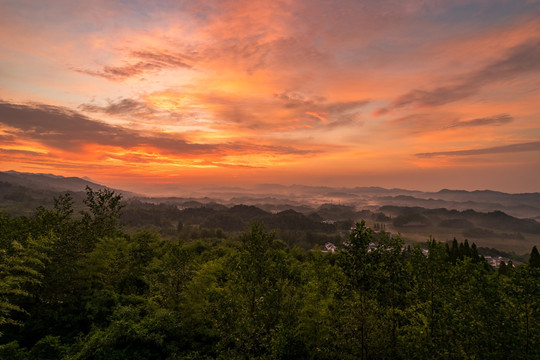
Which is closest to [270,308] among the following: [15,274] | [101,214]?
[15,274]

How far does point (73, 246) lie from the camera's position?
3503cm

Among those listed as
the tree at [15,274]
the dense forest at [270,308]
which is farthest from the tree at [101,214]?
the tree at [15,274]

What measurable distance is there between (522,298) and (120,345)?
3876cm

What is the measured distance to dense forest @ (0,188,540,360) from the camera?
66.8ft

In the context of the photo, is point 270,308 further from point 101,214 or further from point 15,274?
point 101,214

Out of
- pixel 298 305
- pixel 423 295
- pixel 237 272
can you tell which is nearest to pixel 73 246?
pixel 237 272

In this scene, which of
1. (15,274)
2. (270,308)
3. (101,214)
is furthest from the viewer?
(101,214)

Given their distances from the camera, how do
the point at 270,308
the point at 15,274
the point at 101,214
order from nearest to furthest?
Answer: the point at 15,274 → the point at 270,308 → the point at 101,214

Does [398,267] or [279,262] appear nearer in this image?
[398,267]

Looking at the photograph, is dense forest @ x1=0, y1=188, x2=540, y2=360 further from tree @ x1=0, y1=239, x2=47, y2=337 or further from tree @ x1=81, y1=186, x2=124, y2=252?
tree @ x1=81, y1=186, x2=124, y2=252

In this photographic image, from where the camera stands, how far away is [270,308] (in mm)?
26922

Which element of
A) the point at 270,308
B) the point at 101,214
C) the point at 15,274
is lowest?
the point at 270,308

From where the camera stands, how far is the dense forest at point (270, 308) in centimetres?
2036

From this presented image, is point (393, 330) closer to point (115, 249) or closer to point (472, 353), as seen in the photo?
point (472, 353)
